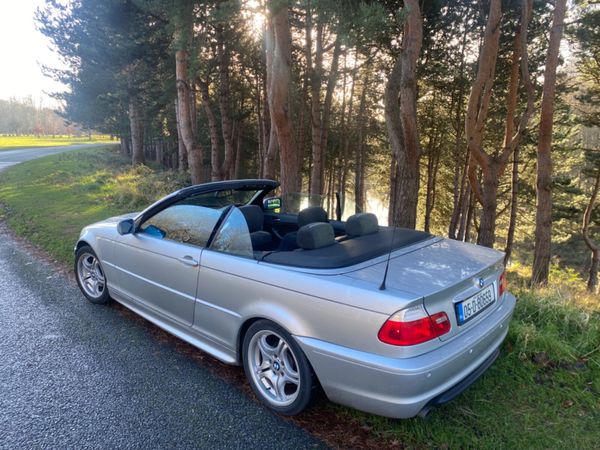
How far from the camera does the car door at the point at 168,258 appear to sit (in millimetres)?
3350

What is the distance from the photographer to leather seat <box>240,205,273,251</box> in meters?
3.47

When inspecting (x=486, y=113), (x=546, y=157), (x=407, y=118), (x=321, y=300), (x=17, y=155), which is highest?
(x=486, y=113)

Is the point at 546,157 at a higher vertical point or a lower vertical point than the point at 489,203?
higher

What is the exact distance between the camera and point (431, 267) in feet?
8.84

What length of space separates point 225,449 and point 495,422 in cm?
174

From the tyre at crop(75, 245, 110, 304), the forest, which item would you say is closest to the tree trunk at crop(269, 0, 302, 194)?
the forest

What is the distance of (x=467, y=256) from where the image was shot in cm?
299

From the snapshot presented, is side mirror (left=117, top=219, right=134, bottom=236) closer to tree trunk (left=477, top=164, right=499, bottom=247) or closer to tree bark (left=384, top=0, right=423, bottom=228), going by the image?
tree bark (left=384, top=0, right=423, bottom=228)

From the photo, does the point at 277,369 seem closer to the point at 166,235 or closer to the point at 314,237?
the point at 314,237

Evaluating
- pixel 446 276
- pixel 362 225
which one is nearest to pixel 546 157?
pixel 362 225

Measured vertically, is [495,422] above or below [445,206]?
above

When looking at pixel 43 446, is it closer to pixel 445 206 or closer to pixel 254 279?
pixel 254 279

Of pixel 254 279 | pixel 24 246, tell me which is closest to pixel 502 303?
pixel 254 279

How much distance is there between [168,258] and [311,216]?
56.6 inches
